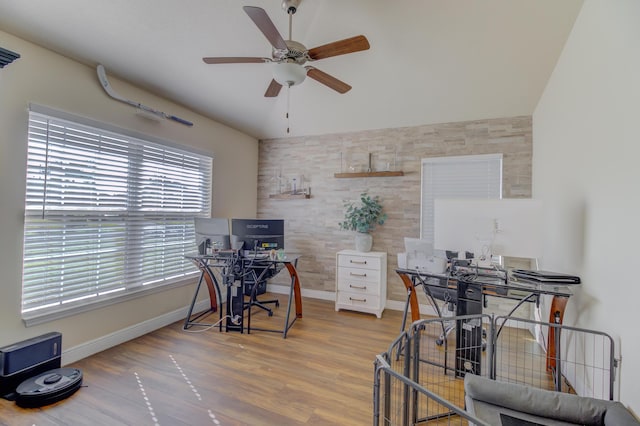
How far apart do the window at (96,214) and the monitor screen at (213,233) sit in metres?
0.37

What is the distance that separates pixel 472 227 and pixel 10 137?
3.54 metres

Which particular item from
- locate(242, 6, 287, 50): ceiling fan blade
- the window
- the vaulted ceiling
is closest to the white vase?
the vaulted ceiling

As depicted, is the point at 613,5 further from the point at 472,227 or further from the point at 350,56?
the point at 350,56

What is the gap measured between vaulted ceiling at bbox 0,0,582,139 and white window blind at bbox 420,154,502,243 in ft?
1.73

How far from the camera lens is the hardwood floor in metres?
1.81

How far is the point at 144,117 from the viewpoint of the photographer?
301 centimetres

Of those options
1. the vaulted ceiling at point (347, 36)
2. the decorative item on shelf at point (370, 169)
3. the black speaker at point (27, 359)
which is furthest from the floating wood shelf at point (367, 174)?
the black speaker at point (27, 359)

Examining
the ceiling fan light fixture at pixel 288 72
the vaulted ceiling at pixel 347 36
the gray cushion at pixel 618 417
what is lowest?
the gray cushion at pixel 618 417

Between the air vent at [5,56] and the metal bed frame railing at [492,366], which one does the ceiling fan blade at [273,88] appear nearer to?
the air vent at [5,56]

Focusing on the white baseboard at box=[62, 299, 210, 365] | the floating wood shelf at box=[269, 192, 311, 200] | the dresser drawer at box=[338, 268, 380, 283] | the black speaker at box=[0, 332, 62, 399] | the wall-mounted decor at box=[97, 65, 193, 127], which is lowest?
the white baseboard at box=[62, 299, 210, 365]

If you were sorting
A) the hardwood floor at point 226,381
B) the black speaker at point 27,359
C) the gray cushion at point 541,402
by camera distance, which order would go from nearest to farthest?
the gray cushion at point 541,402
the hardwood floor at point 226,381
the black speaker at point 27,359

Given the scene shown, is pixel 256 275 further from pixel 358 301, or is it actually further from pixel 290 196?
pixel 290 196

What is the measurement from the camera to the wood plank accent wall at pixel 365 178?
3418mm

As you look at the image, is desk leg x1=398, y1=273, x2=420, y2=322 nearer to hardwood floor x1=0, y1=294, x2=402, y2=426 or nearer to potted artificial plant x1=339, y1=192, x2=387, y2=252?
hardwood floor x1=0, y1=294, x2=402, y2=426
